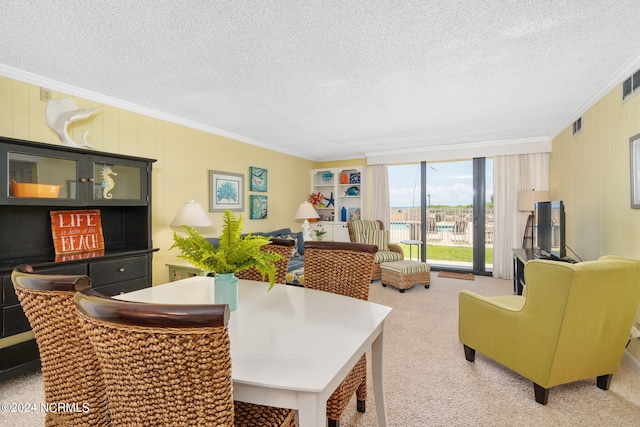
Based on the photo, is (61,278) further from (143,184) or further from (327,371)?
(143,184)

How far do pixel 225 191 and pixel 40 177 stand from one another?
7.44 feet

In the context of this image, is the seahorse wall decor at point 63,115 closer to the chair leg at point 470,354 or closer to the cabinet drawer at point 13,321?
the cabinet drawer at point 13,321

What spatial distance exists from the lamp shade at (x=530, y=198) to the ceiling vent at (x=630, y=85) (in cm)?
233

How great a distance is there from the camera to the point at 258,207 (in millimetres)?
5125

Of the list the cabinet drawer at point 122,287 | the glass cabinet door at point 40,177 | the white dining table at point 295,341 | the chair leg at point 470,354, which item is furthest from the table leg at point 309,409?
the glass cabinet door at point 40,177

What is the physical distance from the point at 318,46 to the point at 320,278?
61.8 inches

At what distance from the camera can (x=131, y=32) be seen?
1937 millimetres

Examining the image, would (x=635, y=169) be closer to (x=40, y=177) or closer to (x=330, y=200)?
(x=40, y=177)

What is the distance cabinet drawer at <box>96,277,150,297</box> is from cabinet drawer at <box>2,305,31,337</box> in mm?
478

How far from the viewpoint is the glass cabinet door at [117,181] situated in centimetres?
267

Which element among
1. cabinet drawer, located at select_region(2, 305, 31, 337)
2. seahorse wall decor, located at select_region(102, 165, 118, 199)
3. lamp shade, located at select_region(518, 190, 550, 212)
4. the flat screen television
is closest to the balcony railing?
lamp shade, located at select_region(518, 190, 550, 212)

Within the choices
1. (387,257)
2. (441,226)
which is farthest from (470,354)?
(441,226)

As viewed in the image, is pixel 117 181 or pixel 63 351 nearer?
pixel 63 351

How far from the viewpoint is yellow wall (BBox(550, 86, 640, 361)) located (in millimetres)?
2519
